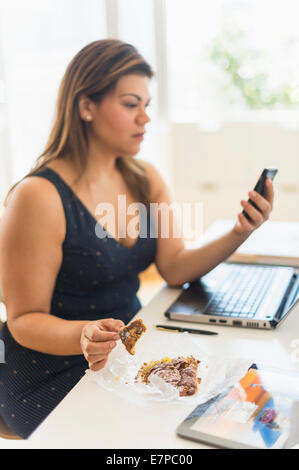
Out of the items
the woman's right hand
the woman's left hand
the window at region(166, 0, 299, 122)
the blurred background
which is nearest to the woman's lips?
the woman's left hand

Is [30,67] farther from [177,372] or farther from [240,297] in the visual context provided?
[177,372]

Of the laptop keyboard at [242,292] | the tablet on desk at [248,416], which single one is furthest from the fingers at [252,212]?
the tablet on desk at [248,416]

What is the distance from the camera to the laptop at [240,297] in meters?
1.03

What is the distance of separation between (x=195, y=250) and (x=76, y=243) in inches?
11.6

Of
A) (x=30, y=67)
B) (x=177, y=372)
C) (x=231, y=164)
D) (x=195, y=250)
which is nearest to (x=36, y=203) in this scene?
(x=195, y=250)

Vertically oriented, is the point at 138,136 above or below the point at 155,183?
above

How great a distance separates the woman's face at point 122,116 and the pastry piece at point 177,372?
61 centimetres

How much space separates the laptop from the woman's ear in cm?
47

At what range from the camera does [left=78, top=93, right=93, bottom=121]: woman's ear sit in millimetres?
1237

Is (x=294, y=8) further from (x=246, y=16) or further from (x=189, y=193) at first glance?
(x=189, y=193)

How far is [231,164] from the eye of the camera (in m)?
3.16

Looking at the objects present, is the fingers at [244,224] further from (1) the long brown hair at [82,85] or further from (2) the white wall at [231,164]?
(2) the white wall at [231,164]

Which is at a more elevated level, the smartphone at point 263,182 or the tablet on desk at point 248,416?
the smartphone at point 263,182


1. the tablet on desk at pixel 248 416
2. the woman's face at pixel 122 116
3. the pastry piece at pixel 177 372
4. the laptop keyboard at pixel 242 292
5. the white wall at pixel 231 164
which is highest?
the woman's face at pixel 122 116
